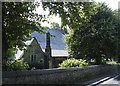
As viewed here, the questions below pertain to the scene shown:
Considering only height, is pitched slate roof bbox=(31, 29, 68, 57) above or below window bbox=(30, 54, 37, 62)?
above

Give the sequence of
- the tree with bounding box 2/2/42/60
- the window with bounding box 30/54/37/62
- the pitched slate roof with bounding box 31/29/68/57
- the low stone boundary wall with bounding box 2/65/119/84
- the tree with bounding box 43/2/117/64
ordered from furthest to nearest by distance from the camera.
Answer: the pitched slate roof with bounding box 31/29/68/57 → the window with bounding box 30/54/37/62 → the tree with bounding box 43/2/117/64 → the tree with bounding box 2/2/42/60 → the low stone boundary wall with bounding box 2/65/119/84

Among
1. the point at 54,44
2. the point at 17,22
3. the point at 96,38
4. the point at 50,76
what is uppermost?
the point at 54,44

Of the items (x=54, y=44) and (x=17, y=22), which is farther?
(x=54, y=44)

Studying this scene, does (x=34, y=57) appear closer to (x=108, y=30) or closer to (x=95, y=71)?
(x=108, y=30)

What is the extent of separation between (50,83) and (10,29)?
13.2ft

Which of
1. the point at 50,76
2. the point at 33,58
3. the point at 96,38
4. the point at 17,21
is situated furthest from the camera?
the point at 33,58

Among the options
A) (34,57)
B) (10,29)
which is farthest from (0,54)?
(34,57)

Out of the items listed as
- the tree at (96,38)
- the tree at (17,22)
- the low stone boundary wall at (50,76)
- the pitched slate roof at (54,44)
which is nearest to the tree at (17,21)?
the tree at (17,22)

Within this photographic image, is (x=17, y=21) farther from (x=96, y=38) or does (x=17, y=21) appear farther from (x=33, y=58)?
(x=33, y=58)

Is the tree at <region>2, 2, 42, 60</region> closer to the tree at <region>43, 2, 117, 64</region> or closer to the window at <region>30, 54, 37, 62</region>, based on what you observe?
the tree at <region>43, 2, 117, 64</region>

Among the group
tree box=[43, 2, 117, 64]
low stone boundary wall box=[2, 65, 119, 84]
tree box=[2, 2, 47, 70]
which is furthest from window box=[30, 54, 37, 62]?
tree box=[2, 2, 47, 70]

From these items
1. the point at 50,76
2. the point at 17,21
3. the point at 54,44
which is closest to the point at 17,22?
the point at 17,21

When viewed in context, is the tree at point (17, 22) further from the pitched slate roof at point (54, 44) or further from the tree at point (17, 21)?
the pitched slate roof at point (54, 44)

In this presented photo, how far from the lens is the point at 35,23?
14117 mm
